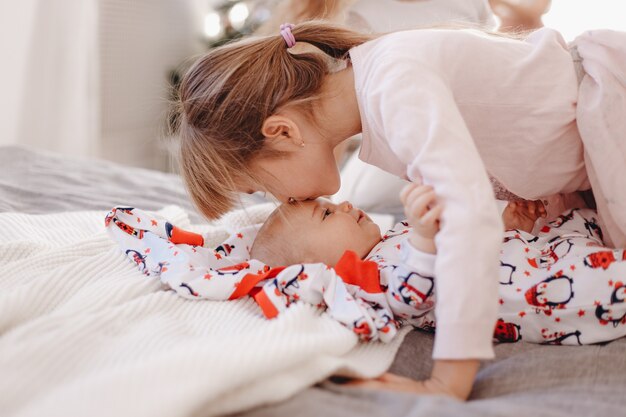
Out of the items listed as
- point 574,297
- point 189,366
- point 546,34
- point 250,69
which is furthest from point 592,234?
point 189,366

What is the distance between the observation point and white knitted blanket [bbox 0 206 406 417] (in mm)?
688

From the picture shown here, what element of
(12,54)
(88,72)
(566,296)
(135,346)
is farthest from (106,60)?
(566,296)

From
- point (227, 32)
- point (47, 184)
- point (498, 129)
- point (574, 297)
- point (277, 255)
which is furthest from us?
point (227, 32)

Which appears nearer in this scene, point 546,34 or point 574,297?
point 574,297

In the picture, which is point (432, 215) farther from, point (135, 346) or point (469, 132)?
point (135, 346)

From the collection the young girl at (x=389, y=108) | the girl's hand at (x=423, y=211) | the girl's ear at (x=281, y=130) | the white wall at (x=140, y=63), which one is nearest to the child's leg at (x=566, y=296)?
the young girl at (x=389, y=108)

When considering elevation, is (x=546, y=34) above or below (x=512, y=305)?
above

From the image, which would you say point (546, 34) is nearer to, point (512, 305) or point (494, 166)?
point (494, 166)

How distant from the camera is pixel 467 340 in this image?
2.53 ft

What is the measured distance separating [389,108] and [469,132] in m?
0.16

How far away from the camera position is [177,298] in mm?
967

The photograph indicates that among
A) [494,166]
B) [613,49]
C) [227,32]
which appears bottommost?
[227,32]

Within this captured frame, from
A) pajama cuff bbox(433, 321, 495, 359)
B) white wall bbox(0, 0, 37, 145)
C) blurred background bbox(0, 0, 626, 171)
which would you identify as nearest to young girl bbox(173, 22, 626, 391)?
pajama cuff bbox(433, 321, 495, 359)

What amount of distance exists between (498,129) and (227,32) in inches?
99.6
